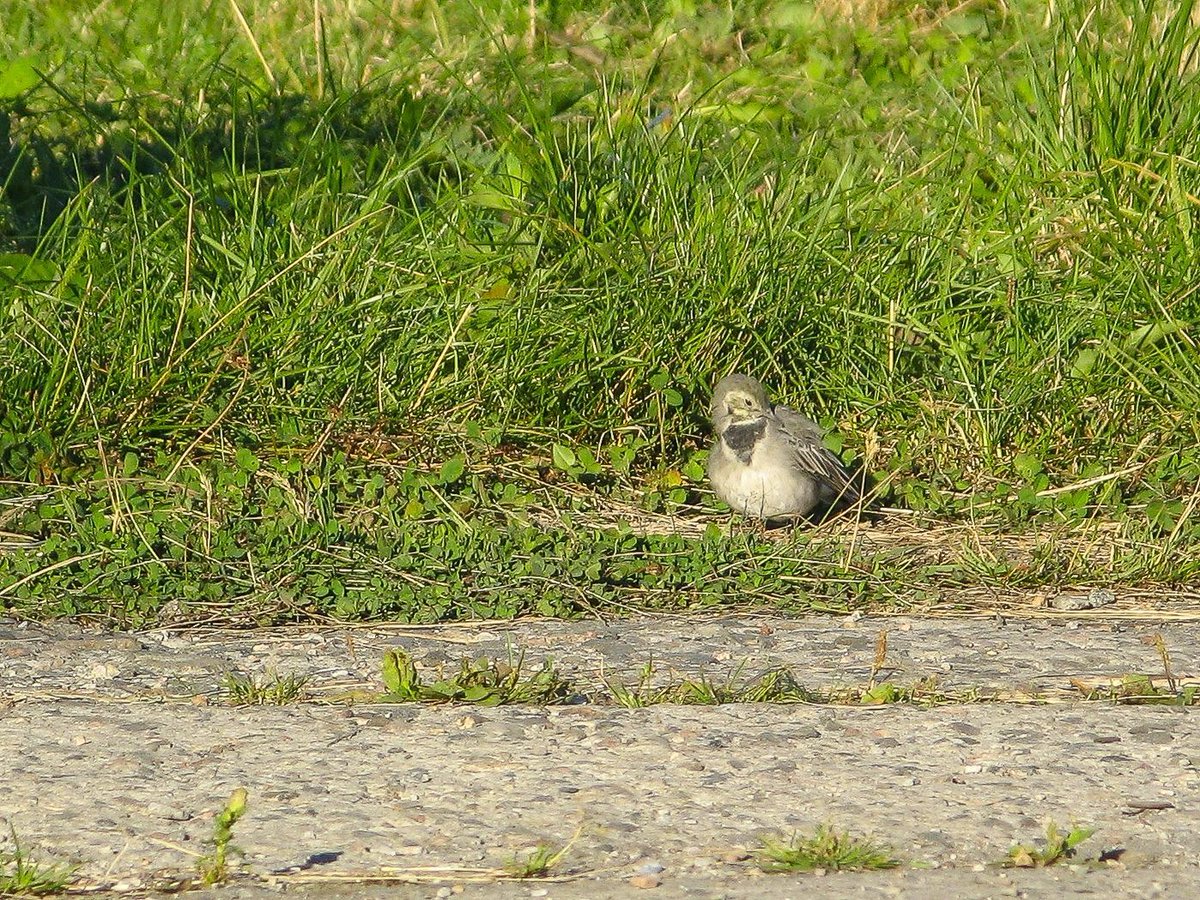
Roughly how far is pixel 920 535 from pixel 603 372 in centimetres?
119

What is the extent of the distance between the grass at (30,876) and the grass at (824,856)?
1201 millimetres

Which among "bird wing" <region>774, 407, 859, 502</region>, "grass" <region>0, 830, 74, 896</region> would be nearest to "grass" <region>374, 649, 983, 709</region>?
"grass" <region>0, 830, 74, 896</region>

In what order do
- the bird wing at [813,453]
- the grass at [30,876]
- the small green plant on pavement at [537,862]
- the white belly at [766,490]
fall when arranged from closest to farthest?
the grass at [30,876]
the small green plant on pavement at [537,862]
the white belly at [766,490]
the bird wing at [813,453]

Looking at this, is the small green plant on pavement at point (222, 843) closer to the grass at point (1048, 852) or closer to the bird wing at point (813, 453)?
the grass at point (1048, 852)

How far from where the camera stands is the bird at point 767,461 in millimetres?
5469

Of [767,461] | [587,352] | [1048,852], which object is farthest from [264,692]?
[587,352]

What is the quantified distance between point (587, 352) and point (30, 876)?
324cm

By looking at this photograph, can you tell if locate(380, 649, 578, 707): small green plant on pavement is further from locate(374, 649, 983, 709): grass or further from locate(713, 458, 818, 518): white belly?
locate(713, 458, 818, 518): white belly

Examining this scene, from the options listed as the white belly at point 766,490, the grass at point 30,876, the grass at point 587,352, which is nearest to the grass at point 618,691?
the grass at point 587,352

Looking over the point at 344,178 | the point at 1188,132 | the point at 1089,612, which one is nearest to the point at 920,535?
the point at 1089,612

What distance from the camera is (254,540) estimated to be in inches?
201

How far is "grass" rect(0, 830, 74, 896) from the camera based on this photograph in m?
2.91

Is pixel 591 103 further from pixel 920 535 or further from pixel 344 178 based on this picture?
pixel 920 535

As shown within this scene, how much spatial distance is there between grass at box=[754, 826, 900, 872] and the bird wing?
2494mm
